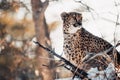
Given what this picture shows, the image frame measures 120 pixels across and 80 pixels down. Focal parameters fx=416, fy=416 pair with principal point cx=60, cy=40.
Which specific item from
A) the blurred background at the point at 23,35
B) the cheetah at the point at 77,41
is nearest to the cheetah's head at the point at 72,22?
the cheetah at the point at 77,41

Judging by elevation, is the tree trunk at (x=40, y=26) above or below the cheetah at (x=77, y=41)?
below

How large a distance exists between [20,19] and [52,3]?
0.70 m

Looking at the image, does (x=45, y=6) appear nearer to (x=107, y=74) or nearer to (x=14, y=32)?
(x=14, y=32)


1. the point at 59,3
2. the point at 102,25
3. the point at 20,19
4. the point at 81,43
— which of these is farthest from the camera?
the point at 20,19

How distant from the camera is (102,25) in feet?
13.5

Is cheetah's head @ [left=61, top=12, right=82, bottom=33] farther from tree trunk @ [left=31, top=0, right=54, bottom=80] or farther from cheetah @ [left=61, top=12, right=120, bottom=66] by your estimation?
tree trunk @ [left=31, top=0, right=54, bottom=80]

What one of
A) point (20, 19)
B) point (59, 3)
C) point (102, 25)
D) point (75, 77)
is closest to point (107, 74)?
point (75, 77)

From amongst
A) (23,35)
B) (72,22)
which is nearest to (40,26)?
(23,35)

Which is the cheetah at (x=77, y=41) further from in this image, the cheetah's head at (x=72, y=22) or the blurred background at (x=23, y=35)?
the blurred background at (x=23, y=35)

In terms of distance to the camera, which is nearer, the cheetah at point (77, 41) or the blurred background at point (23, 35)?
the cheetah at point (77, 41)

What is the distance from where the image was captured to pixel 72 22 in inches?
82.8

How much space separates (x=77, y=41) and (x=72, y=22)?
6.7 inches

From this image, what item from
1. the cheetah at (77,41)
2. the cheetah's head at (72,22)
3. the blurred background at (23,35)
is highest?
the cheetah's head at (72,22)

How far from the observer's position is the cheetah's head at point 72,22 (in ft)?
6.82
